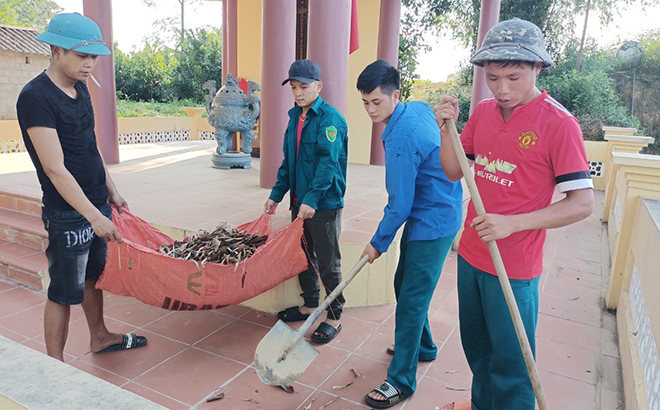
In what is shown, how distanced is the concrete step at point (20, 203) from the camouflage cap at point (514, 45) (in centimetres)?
429

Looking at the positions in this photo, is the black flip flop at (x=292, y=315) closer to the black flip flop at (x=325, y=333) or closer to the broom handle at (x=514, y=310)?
the black flip flop at (x=325, y=333)

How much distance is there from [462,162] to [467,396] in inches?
55.1

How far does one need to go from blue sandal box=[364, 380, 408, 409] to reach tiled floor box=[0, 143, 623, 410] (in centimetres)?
6

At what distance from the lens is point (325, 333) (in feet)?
9.96

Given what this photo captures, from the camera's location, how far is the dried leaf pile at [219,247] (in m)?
2.86

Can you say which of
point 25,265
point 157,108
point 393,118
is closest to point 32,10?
point 157,108

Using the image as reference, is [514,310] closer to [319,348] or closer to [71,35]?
[319,348]

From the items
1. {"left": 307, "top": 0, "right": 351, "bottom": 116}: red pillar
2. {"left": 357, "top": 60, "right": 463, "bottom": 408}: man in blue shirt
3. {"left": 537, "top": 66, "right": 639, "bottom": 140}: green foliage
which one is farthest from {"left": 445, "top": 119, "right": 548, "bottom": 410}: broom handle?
{"left": 537, "top": 66, "right": 639, "bottom": 140}: green foliage

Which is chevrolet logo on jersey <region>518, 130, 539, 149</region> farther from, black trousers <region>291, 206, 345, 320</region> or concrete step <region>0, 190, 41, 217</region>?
concrete step <region>0, 190, 41, 217</region>

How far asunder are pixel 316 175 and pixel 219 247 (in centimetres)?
74

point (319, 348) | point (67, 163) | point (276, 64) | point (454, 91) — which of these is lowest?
point (319, 348)

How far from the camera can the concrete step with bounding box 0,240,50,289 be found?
371cm

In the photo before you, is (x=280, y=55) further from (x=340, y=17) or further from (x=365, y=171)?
(x=365, y=171)

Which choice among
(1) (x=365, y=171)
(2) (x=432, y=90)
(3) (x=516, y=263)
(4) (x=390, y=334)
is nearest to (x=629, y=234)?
(4) (x=390, y=334)
